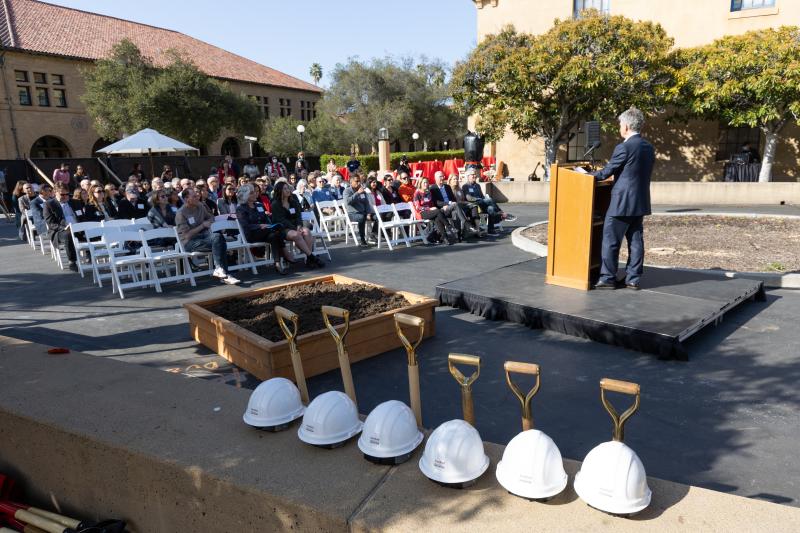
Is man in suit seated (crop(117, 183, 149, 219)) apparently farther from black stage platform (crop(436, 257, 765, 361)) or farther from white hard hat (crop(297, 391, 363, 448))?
white hard hat (crop(297, 391, 363, 448))

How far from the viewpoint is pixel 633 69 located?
1808cm

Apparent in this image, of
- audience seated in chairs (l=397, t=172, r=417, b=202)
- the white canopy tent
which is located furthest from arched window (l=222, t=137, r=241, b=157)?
audience seated in chairs (l=397, t=172, r=417, b=202)

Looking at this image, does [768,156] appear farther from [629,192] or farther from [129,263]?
[129,263]

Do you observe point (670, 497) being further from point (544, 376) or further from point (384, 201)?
point (384, 201)

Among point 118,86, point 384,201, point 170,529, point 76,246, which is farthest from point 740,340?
point 118,86

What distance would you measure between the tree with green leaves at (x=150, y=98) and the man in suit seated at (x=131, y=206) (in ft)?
79.4

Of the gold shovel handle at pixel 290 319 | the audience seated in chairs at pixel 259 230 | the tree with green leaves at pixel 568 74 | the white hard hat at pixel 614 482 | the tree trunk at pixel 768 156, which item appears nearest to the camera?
the white hard hat at pixel 614 482

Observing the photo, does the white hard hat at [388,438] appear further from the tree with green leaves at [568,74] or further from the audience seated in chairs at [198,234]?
the tree with green leaves at [568,74]

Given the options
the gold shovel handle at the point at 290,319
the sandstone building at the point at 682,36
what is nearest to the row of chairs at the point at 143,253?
the gold shovel handle at the point at 290,319

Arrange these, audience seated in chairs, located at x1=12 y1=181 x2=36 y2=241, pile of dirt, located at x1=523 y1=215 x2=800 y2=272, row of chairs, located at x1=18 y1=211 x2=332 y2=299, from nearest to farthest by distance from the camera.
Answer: row of chairs, located at x1=18 y1=211 x2=332 y2=299
pile of dirt, located at x1=523 y1=215 x2=800 y2=272
audience seated in chairs, located at x1=12 y1=181 x2=36 y2=241

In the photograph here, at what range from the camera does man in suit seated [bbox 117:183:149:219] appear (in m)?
10.2

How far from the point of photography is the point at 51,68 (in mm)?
35594

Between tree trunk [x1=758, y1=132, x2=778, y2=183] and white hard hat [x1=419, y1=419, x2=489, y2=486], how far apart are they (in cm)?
1967

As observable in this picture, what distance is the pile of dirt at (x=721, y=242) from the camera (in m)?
8.13
